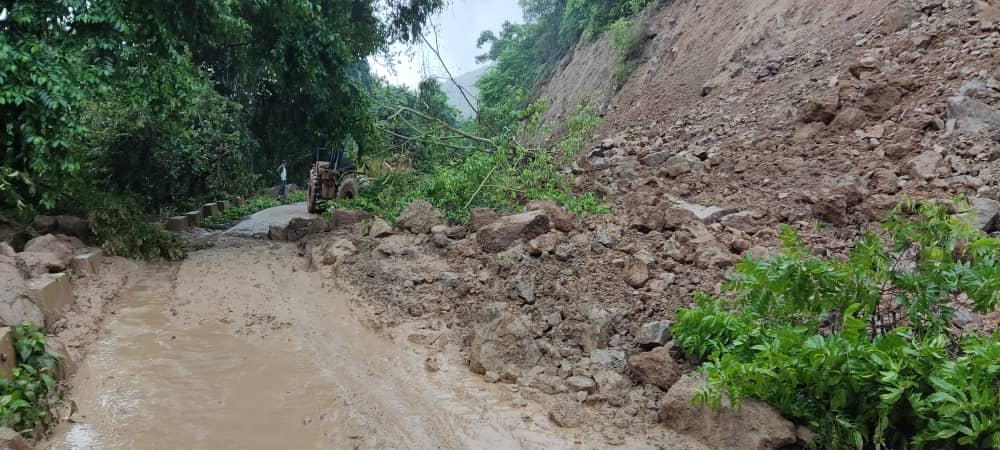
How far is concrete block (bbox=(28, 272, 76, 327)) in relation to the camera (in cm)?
452

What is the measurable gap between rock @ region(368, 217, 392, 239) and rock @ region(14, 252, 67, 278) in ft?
10.7

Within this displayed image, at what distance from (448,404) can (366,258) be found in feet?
11.7

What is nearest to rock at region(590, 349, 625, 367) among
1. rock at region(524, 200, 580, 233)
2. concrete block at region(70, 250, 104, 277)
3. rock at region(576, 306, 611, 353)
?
rock at region(576, 306, 611, 353)

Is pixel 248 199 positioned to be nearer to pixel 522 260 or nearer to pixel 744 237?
pixel 522 260

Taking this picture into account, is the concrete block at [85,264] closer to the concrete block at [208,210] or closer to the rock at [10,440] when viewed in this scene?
the rock at [10,440]

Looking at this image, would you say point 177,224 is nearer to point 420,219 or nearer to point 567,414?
point 420,219

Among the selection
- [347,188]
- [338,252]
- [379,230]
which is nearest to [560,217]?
[379,230]

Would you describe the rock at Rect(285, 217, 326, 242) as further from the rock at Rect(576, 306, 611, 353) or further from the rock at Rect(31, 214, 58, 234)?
the rock at Rect(576, 306, 611, 353)

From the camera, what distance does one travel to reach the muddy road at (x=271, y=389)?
326cm

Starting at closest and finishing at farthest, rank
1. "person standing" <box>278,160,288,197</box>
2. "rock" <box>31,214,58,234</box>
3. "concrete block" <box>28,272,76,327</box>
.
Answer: "concrete block" <box>28,272,76,327</box> → "rock" <box>31,214,58,234</box> → "person standing" <box>278,160,288,197</box>

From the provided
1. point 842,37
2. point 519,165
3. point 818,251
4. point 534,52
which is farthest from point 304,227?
point 534,52

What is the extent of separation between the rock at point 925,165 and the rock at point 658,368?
130 inches

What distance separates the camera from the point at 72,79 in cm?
604

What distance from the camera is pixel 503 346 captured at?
421 centimetres
